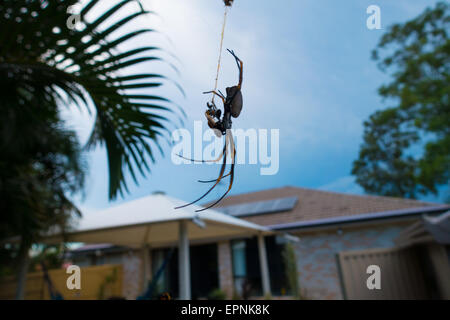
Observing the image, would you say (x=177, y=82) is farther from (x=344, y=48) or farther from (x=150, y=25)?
(x=344, y=48)

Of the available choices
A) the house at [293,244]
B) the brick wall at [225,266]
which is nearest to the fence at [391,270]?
the house at [293,244]

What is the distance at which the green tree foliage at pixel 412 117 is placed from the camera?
43.2ft

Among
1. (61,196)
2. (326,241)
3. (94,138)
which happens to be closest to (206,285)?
(326,241)

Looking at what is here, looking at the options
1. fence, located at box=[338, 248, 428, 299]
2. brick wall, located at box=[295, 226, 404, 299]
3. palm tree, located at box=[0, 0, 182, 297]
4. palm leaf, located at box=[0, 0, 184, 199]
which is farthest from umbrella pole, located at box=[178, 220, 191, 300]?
brick wall, located at box=[295, 226, 404, 299]

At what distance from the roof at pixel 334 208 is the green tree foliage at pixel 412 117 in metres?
6.54

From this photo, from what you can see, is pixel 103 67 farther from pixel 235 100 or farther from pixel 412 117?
pixel 412 117

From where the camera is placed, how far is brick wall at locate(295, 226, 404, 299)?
7.21m

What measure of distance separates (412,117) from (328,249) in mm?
10904

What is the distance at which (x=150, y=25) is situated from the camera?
0.90m

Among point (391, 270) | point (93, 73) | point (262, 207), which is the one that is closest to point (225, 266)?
point (262, 207)

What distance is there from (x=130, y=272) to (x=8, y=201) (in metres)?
6.89

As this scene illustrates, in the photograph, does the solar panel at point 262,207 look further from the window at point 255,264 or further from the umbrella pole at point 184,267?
the umbrella pole at point 184,267

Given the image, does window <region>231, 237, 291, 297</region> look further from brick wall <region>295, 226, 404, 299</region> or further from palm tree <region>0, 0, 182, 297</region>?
palm tree <region>0, 0, 182, 297</region>

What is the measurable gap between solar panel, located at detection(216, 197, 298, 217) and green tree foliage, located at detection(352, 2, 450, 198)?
784 centimetres
